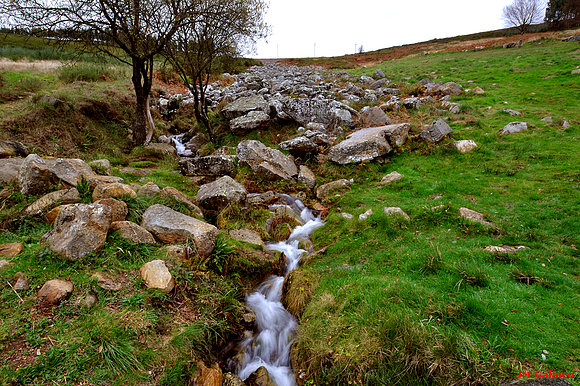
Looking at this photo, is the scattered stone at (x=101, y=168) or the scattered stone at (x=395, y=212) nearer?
the scattered stone at (x=395, y=212)

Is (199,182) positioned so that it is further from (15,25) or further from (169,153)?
(15,25)

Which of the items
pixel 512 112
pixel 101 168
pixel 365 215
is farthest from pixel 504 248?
pixel 101 168

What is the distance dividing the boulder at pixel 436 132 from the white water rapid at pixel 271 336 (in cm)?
784

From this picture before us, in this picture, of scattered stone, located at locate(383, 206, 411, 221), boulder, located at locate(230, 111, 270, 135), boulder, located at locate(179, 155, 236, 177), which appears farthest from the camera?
boulder, located at locate(230, 111, 270, 135)

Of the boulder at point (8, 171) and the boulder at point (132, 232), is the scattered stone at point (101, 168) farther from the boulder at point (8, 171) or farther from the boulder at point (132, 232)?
the boulder at point (132, 232)

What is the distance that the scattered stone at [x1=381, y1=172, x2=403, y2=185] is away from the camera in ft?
31.6

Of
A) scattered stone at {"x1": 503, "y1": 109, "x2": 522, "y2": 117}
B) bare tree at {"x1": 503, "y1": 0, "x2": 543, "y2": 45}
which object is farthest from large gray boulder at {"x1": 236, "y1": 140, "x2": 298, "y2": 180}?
bare tree at {"x1": 503, "y1": 0, "x2": 543, "y2": 45}

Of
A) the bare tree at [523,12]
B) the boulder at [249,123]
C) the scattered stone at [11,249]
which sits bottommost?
the scattered stone at [11,249]

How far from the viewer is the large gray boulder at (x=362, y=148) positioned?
35.5 ft

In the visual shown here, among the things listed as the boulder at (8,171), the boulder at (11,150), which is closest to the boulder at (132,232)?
the boulder at (8,171)

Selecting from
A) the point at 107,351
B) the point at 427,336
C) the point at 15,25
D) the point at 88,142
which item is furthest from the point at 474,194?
the point at 15,25

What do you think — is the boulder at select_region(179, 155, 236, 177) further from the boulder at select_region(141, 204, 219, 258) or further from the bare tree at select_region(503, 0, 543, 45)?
the bare tree at select_region(503, 0, 543, 45)

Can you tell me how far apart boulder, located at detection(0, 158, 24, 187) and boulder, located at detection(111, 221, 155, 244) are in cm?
357

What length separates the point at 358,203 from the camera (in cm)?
866
